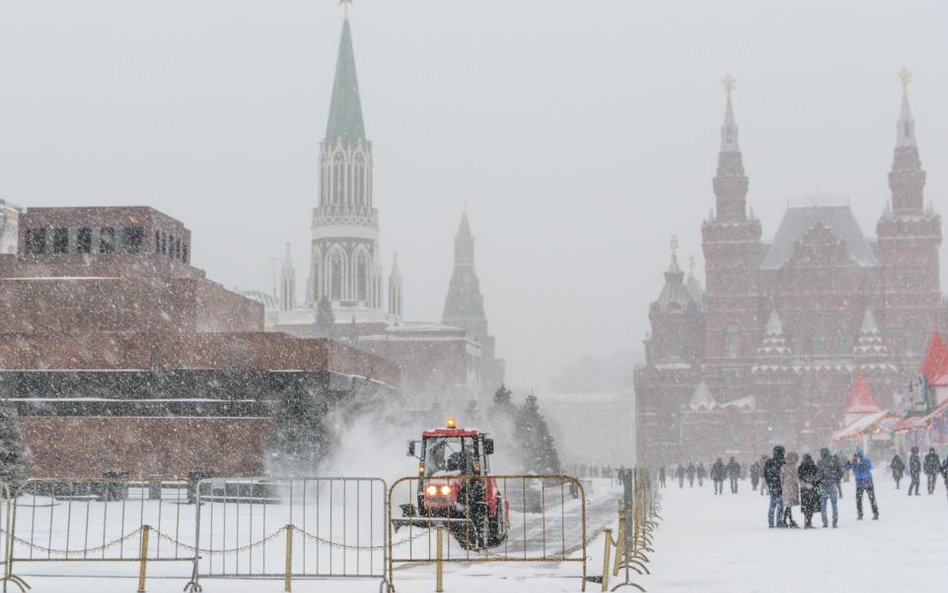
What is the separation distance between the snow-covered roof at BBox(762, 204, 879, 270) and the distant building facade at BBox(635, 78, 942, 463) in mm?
185

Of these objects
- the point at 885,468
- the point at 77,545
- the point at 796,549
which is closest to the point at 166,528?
the point at 77,545

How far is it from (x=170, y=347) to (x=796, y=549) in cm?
3394

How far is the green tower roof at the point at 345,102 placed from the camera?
136250 millimetres

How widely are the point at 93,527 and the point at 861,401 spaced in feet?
242

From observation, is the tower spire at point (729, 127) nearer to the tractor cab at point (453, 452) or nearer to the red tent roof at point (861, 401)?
the red tent roof at point (861, 401)

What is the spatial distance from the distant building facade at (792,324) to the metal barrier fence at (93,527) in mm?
66157

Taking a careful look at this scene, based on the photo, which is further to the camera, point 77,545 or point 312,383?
point 312,383

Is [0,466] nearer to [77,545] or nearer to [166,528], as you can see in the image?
[166,528]

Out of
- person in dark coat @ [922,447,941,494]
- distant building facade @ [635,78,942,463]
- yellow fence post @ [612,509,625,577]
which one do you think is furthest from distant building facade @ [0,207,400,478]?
distant building facade @ [635,78,942,463]

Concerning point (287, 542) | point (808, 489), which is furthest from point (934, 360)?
point (287, 542)

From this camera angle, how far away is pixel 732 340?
346 ft

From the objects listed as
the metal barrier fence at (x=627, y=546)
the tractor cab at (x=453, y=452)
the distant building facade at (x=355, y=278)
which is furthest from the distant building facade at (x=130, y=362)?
the distant building facade at (x=355, y=278)

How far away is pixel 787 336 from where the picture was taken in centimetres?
10369

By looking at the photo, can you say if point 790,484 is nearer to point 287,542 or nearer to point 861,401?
point 287,542
